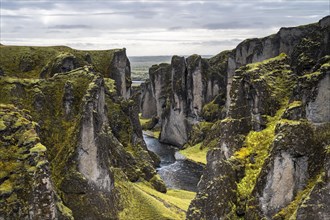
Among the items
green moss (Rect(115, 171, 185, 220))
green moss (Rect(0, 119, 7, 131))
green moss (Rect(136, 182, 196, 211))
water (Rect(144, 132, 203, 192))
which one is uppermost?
green moss (Rect(0, 119, 7, 131))

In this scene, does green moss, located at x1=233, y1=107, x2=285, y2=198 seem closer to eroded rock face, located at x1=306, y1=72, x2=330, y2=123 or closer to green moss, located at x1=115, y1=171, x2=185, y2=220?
eroded rock face, located at x1=306, y1=72, x2=330, y2=123

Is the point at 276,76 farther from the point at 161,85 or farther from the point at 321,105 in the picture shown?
the point at 161,85

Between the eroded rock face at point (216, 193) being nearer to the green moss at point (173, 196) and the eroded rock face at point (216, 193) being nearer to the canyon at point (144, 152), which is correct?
the canyon at point (144, 152)

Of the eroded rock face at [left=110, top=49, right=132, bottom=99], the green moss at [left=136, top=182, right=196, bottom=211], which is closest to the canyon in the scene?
the green moss at [left=136, top=182, right=196, bottom=211]

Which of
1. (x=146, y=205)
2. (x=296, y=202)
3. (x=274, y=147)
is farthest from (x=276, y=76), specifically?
(x=146, y=205)

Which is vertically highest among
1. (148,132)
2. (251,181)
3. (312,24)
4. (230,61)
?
(312,24)

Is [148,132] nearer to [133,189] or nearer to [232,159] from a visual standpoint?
[133,189]

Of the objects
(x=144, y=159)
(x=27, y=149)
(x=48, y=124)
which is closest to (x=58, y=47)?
(x=144, y=159)
